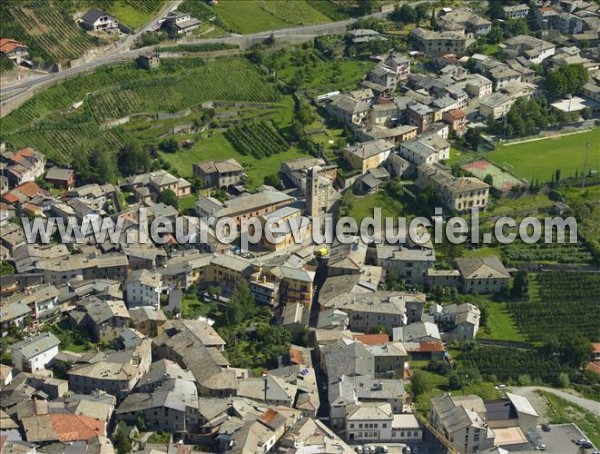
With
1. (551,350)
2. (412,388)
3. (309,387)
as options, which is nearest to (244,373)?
(309,387)

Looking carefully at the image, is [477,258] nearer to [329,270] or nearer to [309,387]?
[329,270]

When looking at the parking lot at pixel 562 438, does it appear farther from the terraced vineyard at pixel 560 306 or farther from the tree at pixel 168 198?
the tree at pixel 168 198

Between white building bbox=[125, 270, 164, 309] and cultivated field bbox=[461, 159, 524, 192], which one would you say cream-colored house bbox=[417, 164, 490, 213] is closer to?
cultivated field bbox=[461, 159, 524, 192]

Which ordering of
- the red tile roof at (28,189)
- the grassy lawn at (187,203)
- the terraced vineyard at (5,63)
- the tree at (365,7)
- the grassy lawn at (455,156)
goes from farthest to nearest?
the tree at (365,7) < the terraced vineyard at (5,63) < the grassy lawn at (455,156) < the grassy lawn at (187,203) < the red tile roof at (28,189)

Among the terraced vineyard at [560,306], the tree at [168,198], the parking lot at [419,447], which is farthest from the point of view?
the tree at [168,198]

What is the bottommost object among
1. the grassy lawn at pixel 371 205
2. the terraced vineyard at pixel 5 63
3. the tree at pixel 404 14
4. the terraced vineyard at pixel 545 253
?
the terraced vineyard at pixel 545 253

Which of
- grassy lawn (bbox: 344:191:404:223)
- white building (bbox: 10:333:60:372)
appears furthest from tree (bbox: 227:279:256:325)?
grassy lawn (bbox: 344:191:404:223)

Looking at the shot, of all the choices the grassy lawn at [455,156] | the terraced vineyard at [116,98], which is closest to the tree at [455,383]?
the grassy lawn at [455,156]
